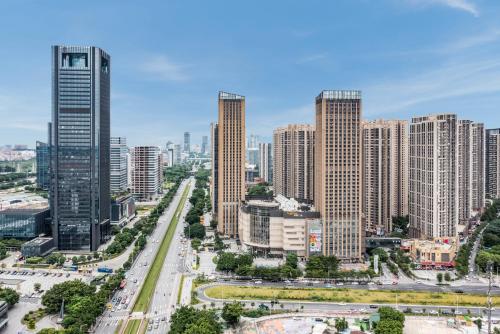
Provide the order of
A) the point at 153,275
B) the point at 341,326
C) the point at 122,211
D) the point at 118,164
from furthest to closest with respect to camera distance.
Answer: the point at 118,164 < the point at 122,211 < the point at 153,275 < the point at 341,326

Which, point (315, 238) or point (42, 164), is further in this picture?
point (42, 164)

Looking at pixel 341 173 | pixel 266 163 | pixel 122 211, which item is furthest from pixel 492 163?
pixel 122 211

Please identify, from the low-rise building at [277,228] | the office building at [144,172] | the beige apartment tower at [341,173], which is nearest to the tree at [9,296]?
the low-rise building at [277,228]

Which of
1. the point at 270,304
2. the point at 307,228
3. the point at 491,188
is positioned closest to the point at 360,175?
the point at 307,228

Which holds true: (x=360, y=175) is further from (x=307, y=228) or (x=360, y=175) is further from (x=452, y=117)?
(x=452, y=117)

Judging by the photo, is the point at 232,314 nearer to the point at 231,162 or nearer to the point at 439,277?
the point at 439,277
